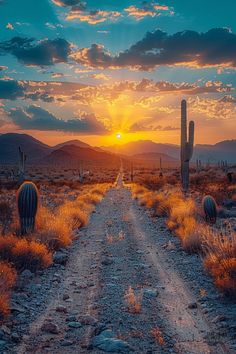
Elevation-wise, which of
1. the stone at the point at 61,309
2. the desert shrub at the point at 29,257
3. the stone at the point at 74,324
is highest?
the desert shrub at the point at 29,257

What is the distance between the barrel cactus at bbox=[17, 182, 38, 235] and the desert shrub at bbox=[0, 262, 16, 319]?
14.6ft

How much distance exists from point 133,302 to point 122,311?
0.25 metres

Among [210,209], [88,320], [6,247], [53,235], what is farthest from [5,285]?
[210,209]

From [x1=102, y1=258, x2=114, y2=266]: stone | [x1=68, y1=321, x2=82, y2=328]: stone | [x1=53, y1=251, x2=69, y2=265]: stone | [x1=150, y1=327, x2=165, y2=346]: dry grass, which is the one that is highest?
[x1=150, y1=327, x2=165, y2=346]: dry grass

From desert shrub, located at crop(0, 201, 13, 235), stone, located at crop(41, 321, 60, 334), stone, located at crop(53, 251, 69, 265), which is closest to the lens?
stone, located at crop(41, 321, 60, 334)

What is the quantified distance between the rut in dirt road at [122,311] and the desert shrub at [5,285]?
515mm

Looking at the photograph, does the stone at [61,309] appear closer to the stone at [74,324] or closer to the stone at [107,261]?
the stone at [74,324]

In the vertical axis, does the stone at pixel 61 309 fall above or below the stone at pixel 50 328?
below

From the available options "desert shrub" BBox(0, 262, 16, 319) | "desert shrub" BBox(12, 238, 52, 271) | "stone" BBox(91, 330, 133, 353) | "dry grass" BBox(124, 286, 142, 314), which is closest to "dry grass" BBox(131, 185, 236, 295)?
"dry grass" BBox(124, 286, 142, 314)

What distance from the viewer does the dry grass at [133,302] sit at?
288 inches

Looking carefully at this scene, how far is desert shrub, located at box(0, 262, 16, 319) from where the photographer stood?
268 inches

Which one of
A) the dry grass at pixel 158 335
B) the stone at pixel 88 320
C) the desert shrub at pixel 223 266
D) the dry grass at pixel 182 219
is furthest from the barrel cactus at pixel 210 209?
the dry grass at pixel 158 335

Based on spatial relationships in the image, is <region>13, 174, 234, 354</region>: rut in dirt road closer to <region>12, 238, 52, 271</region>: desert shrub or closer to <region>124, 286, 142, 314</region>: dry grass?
<region>124, 286, 142, 314</region>: dry grass

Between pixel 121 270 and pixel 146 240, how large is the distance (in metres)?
4.14
